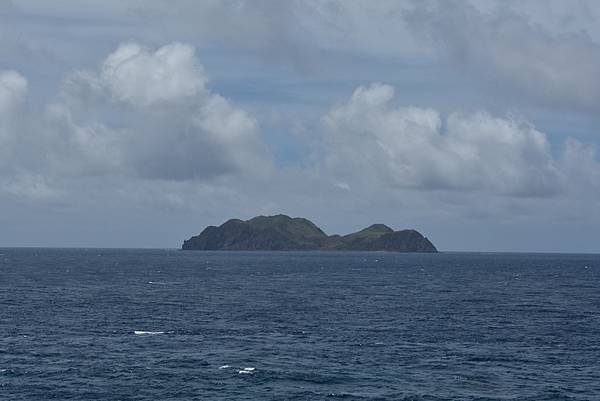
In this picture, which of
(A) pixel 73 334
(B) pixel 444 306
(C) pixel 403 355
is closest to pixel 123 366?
(A) pixel 73 334

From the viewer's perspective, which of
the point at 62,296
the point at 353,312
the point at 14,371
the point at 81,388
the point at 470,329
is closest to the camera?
the point at 81,388

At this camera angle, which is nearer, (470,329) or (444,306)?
(470,329)

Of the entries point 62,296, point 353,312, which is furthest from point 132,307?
point 353,312

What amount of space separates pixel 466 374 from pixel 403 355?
1458cm

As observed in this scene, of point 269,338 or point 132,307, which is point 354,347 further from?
point 132,307

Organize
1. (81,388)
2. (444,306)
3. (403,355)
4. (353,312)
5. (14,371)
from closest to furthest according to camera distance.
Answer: (81,388), (14,371), (403,355), (353,312), (444,306)

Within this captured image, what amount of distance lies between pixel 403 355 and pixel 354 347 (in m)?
9.64

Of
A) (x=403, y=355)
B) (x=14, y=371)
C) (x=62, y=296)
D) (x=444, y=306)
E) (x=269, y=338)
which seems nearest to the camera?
(x=14, y=371)

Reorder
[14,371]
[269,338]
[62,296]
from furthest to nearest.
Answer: [62,296]
[269,338]
[14,371]

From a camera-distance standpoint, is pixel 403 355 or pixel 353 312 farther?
pixel 353 312

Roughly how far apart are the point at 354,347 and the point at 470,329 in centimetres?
3132

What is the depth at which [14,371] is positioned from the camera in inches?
3912

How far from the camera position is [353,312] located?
547ft

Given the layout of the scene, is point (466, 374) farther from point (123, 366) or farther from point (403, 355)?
point (123, 366)
